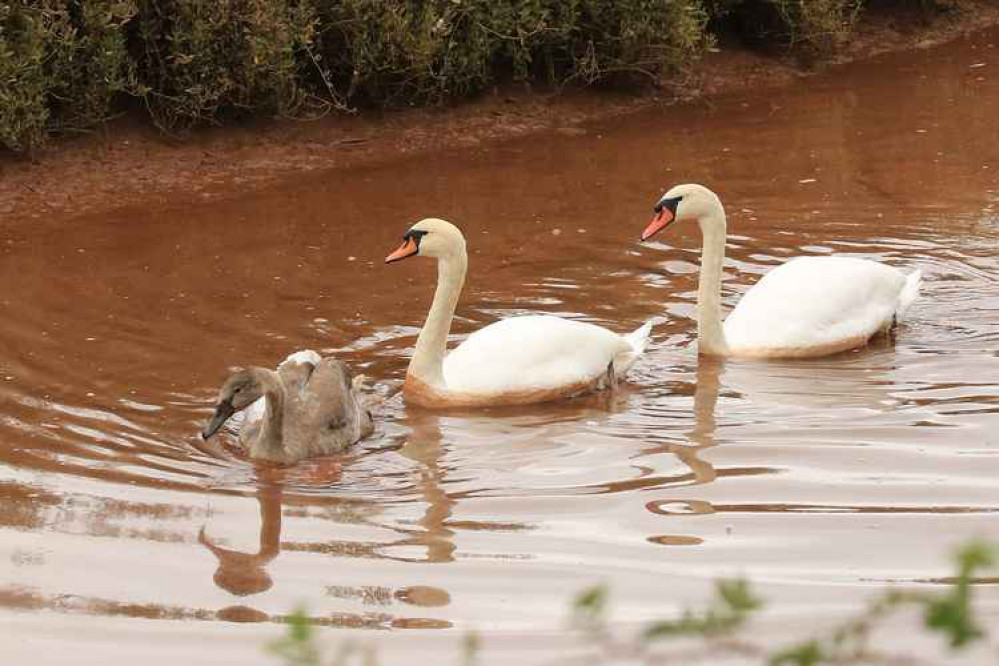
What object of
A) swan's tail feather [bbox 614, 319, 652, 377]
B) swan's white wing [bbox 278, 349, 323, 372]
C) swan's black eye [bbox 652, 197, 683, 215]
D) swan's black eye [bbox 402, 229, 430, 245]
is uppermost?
swan's black eye [bbox 652, 197, 683, 215]

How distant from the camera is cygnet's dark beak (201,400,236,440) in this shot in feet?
22.4

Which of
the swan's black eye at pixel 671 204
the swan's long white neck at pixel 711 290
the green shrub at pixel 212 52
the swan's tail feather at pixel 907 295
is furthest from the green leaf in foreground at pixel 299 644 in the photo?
the green shrub at pixel 212 52

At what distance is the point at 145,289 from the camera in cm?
910

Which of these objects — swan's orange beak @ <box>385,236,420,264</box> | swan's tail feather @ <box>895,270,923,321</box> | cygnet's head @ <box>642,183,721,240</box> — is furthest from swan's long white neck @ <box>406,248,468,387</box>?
swan's tail feather @ <box>895,270,923,321</box>

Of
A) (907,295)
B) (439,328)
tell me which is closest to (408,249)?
(439,328)

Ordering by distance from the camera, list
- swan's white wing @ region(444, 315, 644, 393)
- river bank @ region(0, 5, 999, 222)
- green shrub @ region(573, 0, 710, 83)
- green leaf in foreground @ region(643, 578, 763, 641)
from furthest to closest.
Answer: green shrub @ region(573, 0, 710, 83) < river bank @ region(0, 5, 999, 222) < swan's white wing @ region(444, 315, 644, 393) < green leaf in foreground @ region(643, 578, 763, 641)

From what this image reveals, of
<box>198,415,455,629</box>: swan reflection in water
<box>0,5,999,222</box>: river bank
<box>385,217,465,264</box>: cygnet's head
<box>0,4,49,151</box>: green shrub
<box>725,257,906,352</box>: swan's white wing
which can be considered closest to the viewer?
<box>198,415,455,629</box>: swan reflection in water

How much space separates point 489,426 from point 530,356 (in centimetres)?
43

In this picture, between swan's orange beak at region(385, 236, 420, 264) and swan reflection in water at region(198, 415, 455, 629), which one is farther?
swan's orange beak at region(385, 236, 420, 264)

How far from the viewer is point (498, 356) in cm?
767

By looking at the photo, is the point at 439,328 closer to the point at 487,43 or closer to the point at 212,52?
the point at 212,52

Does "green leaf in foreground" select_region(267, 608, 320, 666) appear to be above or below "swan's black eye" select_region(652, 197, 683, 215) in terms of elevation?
above

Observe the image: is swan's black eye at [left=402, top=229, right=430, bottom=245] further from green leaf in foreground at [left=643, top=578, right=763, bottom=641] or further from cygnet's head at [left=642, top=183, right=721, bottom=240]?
green leaf in foreground at [left=643, top=578, right=763, bottom=641]

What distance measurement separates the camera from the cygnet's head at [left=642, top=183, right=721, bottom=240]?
854cm
